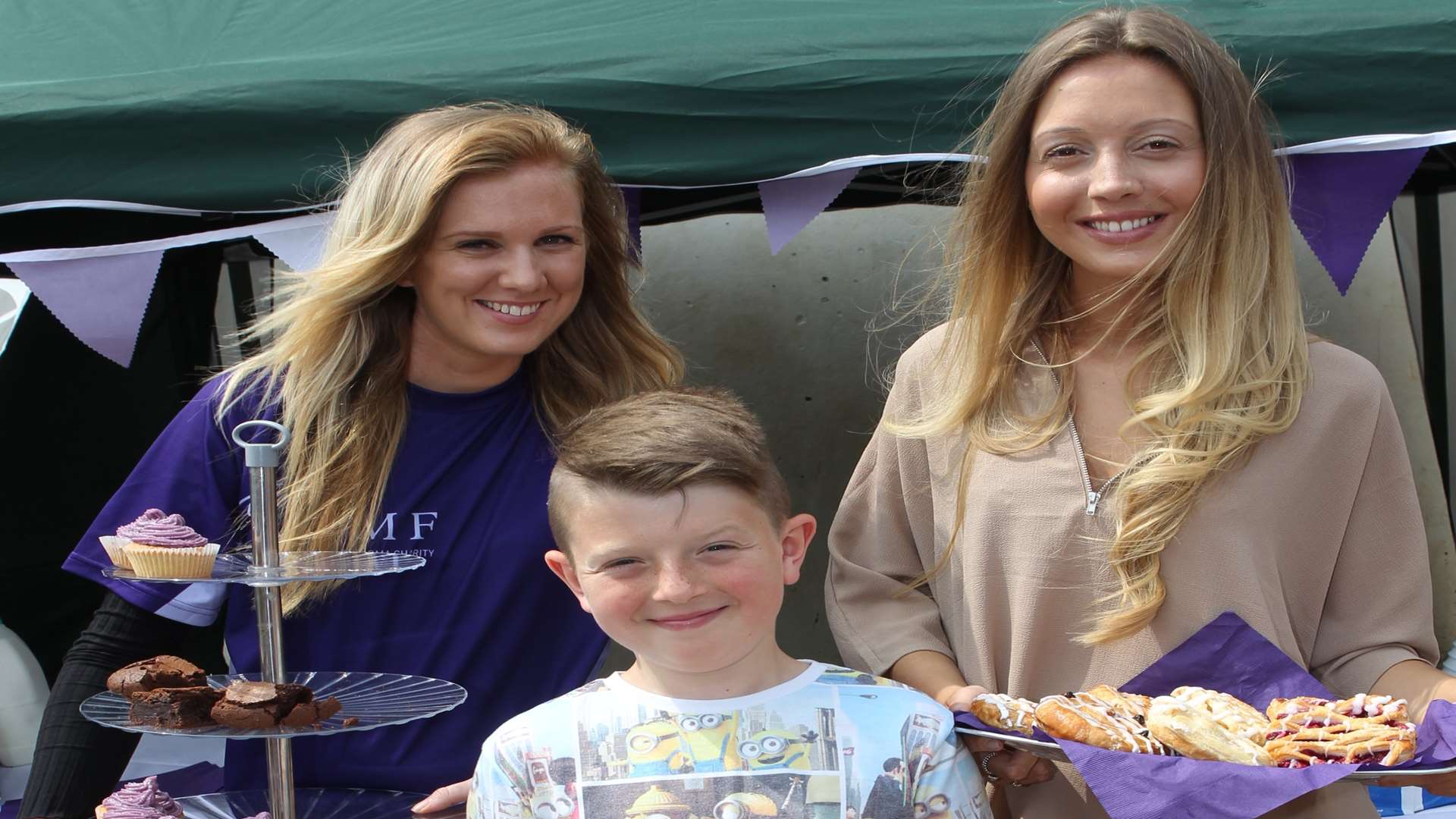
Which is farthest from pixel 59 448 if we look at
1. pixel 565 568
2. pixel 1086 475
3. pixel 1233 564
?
pixel 1233 564

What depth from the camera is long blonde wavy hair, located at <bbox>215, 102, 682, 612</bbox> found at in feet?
6.98

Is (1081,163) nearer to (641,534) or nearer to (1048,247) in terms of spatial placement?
(1048,247)

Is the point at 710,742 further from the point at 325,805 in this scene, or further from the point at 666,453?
the point at 325,805

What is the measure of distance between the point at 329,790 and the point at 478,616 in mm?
352

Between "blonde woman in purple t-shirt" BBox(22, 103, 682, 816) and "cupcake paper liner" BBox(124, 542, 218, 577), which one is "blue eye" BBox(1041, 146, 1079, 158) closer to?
"blonde woman in purple t-shirt" BBox(22, 103, 682, 816)

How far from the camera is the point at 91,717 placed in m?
1.84

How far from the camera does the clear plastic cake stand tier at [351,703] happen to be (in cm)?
181

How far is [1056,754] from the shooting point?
162 cm

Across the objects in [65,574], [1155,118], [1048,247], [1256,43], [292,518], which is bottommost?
[65,574]

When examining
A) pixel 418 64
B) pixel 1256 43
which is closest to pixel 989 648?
pixel 1256 43

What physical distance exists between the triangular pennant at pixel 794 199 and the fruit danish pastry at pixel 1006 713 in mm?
1495

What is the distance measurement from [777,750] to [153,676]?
3.07 feet

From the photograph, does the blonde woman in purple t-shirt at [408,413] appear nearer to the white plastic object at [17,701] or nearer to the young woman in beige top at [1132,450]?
the young woman in beige top at [1132,450]

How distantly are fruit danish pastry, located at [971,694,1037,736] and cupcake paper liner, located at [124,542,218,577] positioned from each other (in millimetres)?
1101
